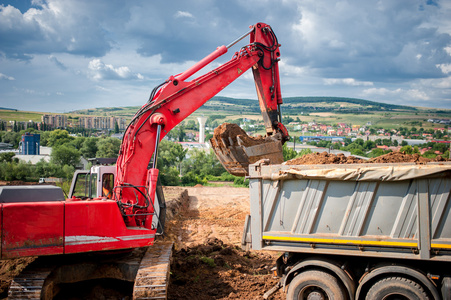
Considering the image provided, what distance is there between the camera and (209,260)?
8773 millimetres

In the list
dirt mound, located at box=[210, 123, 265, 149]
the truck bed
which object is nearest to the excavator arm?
dirt mound, located at box=[210, 123, 265, 149]

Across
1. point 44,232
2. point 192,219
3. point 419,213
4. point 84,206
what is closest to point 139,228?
point 84,206

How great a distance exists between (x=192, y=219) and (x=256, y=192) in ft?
36.2

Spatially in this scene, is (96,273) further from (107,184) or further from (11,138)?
(11,138)

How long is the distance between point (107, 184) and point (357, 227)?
5249 millimetres

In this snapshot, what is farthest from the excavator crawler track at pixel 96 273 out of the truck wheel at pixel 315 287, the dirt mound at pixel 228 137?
the dirt mound at pixel 228 137

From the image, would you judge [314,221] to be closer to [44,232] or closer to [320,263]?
[320,263]

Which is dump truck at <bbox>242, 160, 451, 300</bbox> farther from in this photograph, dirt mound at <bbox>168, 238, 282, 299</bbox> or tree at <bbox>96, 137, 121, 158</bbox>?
tree at <bbox>96, 137, 121, 158</bbox>

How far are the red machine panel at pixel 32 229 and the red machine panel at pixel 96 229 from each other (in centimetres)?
16

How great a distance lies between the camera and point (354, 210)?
557cm

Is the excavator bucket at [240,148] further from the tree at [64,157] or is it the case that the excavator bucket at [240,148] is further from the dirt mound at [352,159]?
the tree at [64,157]

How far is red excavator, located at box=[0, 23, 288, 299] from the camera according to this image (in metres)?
6.02

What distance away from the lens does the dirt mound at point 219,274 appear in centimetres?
716

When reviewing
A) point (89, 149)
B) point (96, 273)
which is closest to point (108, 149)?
point (89, 149)
